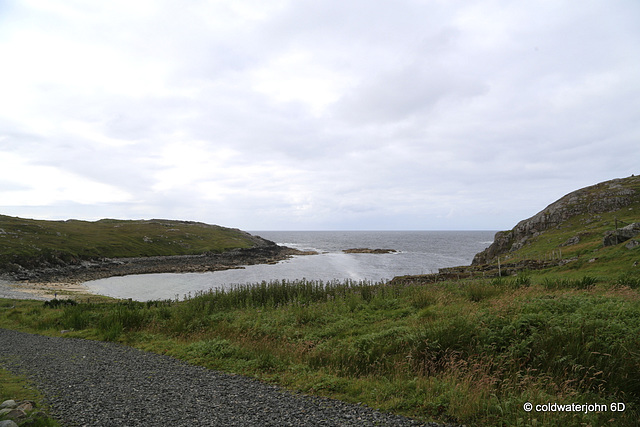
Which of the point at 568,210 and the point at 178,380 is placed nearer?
the point at 178,380

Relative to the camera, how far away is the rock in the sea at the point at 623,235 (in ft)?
107

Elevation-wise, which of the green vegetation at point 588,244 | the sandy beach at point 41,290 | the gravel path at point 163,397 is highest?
the green vegetation at point 588,244

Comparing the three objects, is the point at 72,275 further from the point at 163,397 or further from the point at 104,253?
the point at 163,397

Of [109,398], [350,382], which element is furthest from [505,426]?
[109,398]

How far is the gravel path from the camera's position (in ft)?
24.3

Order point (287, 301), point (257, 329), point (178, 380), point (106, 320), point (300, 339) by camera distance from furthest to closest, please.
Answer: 1. point (287, 301)
2. point (106, 320)
3. point (257, 329)
4. point (300, 339)
5. point (178, 380)

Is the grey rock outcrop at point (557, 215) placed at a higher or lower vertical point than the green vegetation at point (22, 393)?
higher

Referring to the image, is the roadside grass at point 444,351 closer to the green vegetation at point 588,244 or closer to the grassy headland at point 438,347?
the grassy headland at point 438,347

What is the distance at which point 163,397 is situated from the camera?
8836 mm

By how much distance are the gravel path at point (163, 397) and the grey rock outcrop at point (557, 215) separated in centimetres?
6389

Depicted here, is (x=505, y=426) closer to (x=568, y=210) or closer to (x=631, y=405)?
(x=631, y=405)

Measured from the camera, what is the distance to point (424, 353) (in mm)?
10266

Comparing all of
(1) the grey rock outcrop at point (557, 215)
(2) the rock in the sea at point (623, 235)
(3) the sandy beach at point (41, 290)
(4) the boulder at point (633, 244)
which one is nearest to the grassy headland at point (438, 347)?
(4) the boulder at point (633, 244)

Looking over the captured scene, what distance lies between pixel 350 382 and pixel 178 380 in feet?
17.7
